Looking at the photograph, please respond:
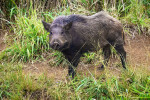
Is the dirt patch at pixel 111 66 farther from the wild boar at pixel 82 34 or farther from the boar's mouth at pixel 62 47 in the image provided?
the boar's mouth at pixel 62 47

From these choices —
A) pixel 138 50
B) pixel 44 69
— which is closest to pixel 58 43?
pixel 44 69

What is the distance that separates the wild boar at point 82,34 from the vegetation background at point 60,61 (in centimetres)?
26

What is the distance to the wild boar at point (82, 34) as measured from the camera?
157 inches

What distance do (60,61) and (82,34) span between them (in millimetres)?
1069

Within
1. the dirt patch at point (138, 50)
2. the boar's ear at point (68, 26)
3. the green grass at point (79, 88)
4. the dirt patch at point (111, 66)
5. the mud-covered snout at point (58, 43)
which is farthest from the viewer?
the dirt patch at point (138, 50)

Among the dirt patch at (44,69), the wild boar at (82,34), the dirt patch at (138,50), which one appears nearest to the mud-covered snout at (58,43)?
the wild boar at (82,34)

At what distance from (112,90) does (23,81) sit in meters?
1.58

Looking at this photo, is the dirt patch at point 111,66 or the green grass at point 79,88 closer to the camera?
the green grass at point 79,88

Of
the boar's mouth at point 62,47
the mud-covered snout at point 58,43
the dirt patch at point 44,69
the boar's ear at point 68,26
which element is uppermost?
the boar's ear at point 68,26

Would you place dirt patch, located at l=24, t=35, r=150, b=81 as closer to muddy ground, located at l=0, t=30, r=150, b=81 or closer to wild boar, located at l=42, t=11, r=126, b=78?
muddy ground, located at l=0, t=30, r=150, b=81

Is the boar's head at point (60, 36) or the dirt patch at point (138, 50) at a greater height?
the boar's head at point (60, 36)

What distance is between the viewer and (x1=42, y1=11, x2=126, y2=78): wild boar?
13.1 feet

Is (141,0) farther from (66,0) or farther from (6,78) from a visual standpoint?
(6,78)

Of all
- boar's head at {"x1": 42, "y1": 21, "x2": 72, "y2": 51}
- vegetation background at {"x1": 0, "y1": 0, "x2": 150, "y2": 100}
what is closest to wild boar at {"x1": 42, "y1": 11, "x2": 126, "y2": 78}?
boar's head at {"x1": 42, "y1": 21, "x2": 72, "y2": 51}
